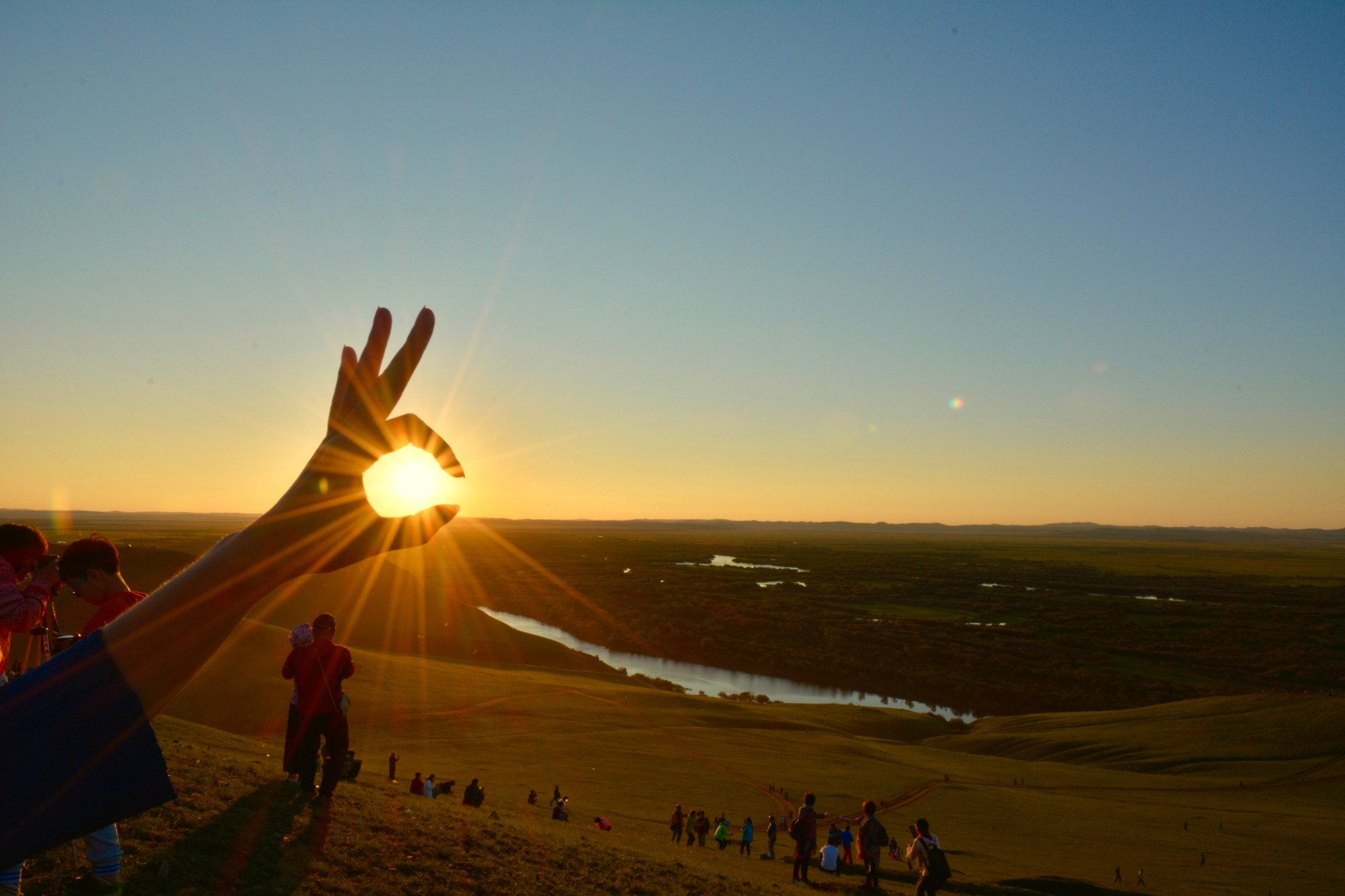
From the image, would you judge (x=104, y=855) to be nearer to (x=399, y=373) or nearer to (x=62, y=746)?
(x=62, y=746)

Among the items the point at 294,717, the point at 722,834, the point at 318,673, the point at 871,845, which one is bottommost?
the point at 722,834

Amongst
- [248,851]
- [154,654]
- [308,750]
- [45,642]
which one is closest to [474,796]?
[308,750]

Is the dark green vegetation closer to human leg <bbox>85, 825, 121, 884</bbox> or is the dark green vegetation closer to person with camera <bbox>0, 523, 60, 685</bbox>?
human leg <bbox>85, 825, 121, 884</bbox>

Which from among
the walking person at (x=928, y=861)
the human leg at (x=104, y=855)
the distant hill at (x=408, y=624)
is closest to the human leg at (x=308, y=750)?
the human leg at (x=104, y=855)

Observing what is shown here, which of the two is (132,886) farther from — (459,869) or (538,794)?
(538,794)

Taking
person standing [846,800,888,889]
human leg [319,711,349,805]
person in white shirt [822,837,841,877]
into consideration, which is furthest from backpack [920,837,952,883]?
human leg [319,711,349,805]

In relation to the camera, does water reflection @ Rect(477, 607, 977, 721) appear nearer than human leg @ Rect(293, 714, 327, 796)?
No
